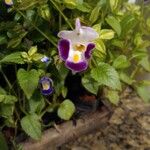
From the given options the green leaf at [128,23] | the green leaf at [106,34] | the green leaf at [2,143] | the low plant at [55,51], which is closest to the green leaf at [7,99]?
the low plant at [55,51]

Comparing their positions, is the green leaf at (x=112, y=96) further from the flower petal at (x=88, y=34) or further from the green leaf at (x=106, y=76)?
the flower petal at (x=88, y=34)

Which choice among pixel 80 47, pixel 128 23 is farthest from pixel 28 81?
pixel 128 23

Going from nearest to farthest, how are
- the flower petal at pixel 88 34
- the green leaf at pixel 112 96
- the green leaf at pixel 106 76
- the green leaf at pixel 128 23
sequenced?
the flower petal at pixel 88 34 → the green leaf at pixel 106 76 → the green leaf at pixel 128 23 → the green leaf at pixel 112 96

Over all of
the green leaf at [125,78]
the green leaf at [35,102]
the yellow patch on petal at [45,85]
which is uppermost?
the yellow patch on petal at [45,85]

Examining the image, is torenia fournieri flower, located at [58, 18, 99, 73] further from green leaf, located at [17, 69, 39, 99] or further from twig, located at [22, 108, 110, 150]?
twig, located at [22, 108, 110, 150]

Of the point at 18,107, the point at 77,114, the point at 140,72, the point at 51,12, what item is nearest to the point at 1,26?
the point at 51,12

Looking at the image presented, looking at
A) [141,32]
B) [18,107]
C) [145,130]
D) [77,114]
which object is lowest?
[145,130]

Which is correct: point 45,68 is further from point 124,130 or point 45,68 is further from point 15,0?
point 124,130
